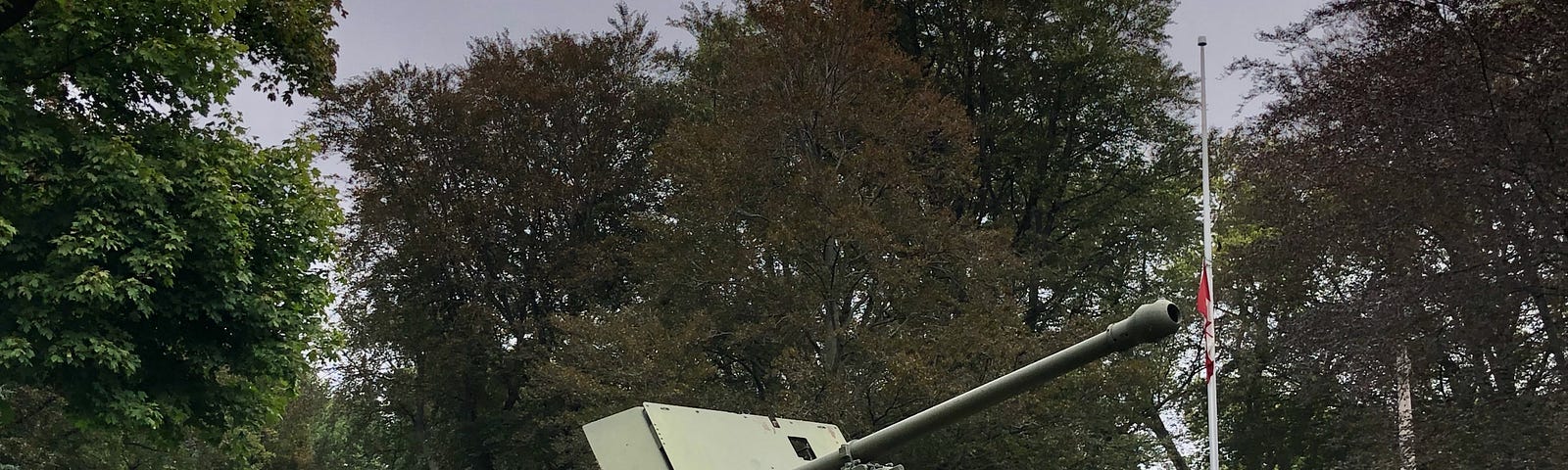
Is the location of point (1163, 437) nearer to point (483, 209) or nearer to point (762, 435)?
point (483, 209)

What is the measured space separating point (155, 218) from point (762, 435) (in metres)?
→ 6.07

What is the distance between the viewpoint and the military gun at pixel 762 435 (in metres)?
6.26

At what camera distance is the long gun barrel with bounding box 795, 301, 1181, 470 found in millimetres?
5301

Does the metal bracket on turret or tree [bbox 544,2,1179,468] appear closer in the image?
the metal bracket on turret

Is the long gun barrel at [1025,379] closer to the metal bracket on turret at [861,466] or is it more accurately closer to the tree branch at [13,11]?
the metal bracket on turret at [861,466]

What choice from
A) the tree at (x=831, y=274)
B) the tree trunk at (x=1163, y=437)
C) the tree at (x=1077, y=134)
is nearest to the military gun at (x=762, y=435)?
the tree at (x=831, y=274)

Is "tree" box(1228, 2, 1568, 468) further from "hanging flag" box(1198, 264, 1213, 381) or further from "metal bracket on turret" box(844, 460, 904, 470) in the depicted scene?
"metal bracket on turret" box(844, 460, 904, 470)

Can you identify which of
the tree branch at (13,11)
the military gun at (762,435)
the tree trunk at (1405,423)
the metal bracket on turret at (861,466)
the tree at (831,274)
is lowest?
the tree trunk at (1405,423)

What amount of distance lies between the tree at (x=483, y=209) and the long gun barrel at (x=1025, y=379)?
53.9 feet

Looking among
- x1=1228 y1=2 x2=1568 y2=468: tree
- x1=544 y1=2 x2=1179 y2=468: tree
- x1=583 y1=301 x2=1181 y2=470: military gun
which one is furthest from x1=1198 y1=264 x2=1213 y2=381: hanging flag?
x1=583 y1=301 x2=1181 y2=470: military gun

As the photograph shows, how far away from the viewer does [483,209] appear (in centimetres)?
2355

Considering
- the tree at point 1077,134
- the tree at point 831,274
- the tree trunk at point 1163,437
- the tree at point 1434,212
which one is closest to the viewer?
the tree at point 1434,212

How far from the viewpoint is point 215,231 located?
458 inches

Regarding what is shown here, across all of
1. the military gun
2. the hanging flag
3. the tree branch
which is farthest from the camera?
the hanging flag
